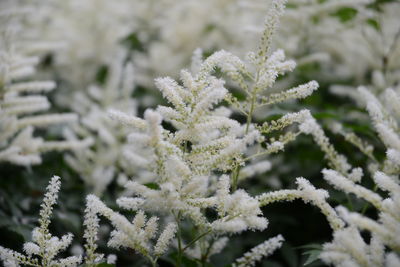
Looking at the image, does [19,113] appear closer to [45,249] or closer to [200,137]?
[45,249]

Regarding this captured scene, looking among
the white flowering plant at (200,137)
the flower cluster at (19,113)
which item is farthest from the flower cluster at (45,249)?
the flower cluster at (19,113)

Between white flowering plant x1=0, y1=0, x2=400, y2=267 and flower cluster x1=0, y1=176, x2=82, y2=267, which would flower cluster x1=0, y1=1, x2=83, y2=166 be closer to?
white flowering plant x1=0, y1=0, x2=400, y2=267

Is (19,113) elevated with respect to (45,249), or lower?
elevated

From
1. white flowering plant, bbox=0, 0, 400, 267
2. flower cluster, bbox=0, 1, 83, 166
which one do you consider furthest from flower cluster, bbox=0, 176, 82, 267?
flower cluster, bbox=0, 1, 83, 166

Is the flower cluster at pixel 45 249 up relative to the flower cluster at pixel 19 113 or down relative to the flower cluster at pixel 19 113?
down

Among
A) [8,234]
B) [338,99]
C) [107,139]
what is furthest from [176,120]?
[338,99]

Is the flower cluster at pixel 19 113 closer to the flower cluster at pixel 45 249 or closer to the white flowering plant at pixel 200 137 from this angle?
the white flowering plant at pixel 200 137

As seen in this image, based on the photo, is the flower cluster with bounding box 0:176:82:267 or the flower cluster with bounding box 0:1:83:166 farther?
the flower cluster with bounding box 0:1:83:166

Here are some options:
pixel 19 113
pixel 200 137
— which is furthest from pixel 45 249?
pixel 19 113

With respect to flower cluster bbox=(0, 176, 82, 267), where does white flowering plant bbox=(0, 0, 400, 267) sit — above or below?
above
